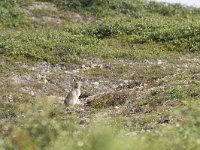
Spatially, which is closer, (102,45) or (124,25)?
(102,45)

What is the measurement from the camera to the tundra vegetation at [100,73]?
464 inches

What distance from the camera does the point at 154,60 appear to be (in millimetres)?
46406

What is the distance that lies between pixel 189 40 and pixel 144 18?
39.9 ft

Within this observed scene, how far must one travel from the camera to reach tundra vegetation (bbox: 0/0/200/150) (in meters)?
11.8

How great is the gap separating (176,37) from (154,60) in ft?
24.8

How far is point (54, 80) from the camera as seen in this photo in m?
39.3

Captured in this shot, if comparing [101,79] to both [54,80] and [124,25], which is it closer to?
[54,80]

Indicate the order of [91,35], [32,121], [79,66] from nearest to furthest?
[32,121], [79,66], [91,35]

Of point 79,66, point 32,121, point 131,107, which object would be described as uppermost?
point 32,121

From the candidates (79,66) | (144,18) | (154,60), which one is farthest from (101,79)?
(144,18)

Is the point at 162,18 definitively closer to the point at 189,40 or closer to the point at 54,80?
the point at 189,40

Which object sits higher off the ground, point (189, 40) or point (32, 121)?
point (32, 121)

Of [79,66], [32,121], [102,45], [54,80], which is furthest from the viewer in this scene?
[102,45]

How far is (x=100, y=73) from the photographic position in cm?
4225
